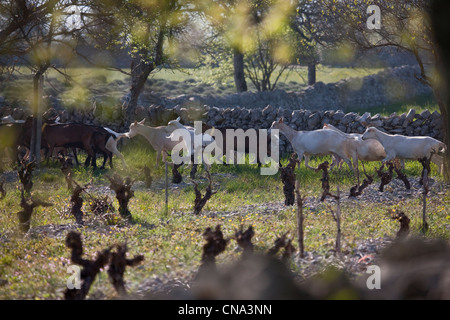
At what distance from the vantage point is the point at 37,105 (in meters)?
18.2

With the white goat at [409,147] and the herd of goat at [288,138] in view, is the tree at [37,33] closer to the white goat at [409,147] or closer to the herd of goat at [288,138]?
the herd of goat at [288,138]

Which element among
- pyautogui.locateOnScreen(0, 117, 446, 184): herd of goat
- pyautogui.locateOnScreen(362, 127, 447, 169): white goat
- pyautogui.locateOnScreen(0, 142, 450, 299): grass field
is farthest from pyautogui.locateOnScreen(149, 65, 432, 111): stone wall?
pyautogui.locateOnScreen(0, 142, 450, 299): grass field

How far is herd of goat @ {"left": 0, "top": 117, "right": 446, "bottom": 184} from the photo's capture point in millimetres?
16547

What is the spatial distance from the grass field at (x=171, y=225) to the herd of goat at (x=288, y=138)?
3.04ft

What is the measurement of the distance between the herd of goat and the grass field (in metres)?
0.93

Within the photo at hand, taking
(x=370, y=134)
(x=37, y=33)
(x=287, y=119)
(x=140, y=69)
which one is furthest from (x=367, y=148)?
(x=140, y=69)

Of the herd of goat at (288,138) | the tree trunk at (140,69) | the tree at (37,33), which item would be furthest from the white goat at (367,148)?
the tree at (37,33)

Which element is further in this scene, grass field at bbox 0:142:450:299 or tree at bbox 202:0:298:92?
tree at bbox 202:0:298:92

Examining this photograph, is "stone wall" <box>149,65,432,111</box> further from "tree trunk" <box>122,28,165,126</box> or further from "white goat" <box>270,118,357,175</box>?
"white goat" <box>270,118,357,175</box>

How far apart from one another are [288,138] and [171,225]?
8353mm

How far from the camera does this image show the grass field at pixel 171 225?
7.80 m

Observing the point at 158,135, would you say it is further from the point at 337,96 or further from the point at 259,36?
the point at 259,36

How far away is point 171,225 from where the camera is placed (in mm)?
10750

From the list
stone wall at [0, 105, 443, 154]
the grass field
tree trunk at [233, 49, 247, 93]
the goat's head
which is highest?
tree trunk at [233, 49, 247, 93]
